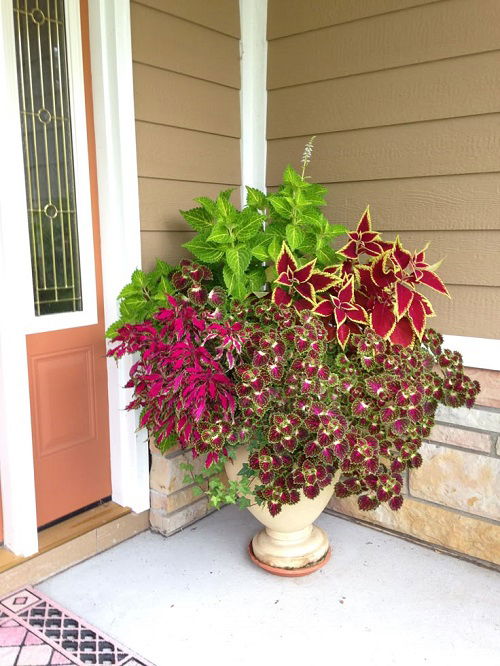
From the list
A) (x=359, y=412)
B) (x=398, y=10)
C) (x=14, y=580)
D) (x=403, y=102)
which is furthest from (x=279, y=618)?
(x=398, y=10)

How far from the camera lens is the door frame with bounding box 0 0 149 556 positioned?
1.79 m

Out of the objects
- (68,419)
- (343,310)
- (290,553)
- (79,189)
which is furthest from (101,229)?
(290,553)

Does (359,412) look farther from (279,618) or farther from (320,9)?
(320,9)

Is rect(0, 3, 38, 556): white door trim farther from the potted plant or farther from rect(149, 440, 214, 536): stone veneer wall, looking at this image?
rect(149, 440, 214, 536): stone veneer wall

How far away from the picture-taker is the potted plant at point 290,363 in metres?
1.65

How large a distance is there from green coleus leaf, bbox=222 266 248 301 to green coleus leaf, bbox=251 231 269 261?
0.09m

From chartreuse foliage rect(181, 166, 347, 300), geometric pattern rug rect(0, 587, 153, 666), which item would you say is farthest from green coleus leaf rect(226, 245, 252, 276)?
geometric pattern rug rect(0, 587, 153, 666)

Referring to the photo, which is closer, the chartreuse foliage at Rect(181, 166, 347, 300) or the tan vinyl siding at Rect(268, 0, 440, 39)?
the chartreuse foliage at Rect(181, 166, 347, 300)

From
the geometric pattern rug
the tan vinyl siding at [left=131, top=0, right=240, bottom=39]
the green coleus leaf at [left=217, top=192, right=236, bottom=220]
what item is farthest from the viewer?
the tan vinyl siding at [left=131, top=0, right=240, bottom=39]

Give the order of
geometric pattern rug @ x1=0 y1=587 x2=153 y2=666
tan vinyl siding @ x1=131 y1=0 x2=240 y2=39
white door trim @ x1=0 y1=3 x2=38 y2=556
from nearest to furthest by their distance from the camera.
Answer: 1. geometric pattern rug @ x1=0 y1=587 x2=153 y2=666
2. white door trim @ x1=0 y1=3 x2=38 y2=556
3. tan vinyl siding @ x1=131 y1=0 x2=240 y2=39

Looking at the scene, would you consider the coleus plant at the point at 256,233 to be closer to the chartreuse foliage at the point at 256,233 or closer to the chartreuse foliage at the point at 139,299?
the chartreuse foliage at the point at 256,233

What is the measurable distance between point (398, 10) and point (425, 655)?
209cm

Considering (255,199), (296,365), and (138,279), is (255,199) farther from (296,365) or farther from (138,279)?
(296,365)

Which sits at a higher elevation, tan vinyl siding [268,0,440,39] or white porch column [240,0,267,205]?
tan vinyl siding [268,0,440,39]
